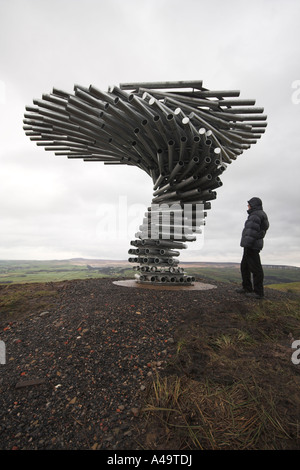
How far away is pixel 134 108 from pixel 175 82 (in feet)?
5.09

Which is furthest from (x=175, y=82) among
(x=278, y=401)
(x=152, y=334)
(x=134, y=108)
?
(x=278, y=401)

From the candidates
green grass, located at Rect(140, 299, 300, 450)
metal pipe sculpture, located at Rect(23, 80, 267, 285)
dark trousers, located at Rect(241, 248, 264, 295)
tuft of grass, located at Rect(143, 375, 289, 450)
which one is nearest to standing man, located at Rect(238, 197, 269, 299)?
dark trousers, located at Rect(241, 248, 264, 295)

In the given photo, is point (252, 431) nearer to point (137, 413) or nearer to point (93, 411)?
point (137, 413)

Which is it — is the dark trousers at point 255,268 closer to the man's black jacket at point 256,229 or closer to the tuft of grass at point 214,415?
the man's black jacket at point 256,229

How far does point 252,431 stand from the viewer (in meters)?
2.15

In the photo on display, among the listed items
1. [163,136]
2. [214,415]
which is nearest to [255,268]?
[163,136]

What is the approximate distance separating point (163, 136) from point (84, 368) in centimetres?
512

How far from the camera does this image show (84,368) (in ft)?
10.5

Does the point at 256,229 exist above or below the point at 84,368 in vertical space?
above

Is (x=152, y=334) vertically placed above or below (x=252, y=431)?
above

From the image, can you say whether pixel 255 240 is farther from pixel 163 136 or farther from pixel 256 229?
pixel 163 136

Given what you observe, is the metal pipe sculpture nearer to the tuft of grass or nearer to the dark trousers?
the dark trousers

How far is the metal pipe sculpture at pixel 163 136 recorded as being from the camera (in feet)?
19.8
